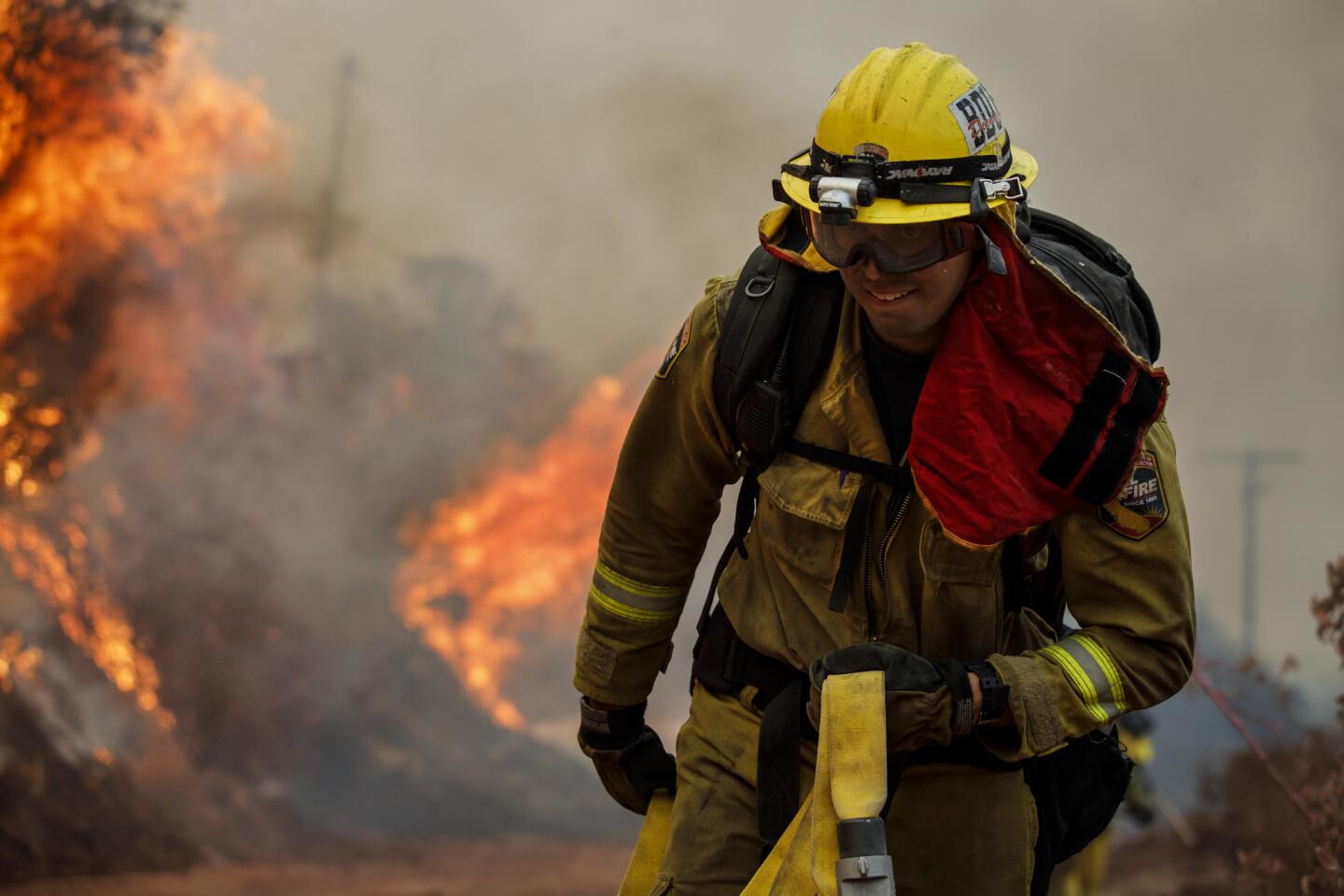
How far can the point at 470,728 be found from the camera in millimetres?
11297

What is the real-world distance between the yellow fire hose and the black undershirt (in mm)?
471

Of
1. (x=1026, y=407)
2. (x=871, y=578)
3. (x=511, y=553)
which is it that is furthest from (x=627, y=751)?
(x=511, y=553)

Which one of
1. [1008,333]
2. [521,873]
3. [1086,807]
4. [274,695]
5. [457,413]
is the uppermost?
[457,413]

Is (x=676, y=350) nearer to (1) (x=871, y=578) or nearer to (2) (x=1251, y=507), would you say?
(1) (x=871, y=578)

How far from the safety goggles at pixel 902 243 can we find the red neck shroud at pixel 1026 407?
2.7 inches

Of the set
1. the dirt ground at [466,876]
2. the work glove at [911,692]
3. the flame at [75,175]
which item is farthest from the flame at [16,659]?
the work glove at [911,692]

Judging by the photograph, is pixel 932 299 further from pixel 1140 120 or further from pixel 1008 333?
pixel 1140 120

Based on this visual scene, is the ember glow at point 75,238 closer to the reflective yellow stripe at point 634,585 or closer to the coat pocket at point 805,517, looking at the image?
the reflective yellow stripe at point 634,585

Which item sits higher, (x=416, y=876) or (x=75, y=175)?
(x=75, y=175)

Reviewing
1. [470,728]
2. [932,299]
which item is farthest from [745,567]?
[470,728]

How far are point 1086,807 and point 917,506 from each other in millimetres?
776

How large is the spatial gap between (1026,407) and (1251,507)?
12.1m

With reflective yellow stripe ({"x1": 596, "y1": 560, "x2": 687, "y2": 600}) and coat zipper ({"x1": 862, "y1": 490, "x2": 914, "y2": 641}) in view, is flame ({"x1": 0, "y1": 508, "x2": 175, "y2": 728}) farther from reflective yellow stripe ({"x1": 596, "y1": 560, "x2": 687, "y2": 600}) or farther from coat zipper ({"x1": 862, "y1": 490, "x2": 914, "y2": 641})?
coat zipper ({"x1": 862, "y1": 490, "x2": 914, "y2": 641})

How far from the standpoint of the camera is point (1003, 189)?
2576mm
